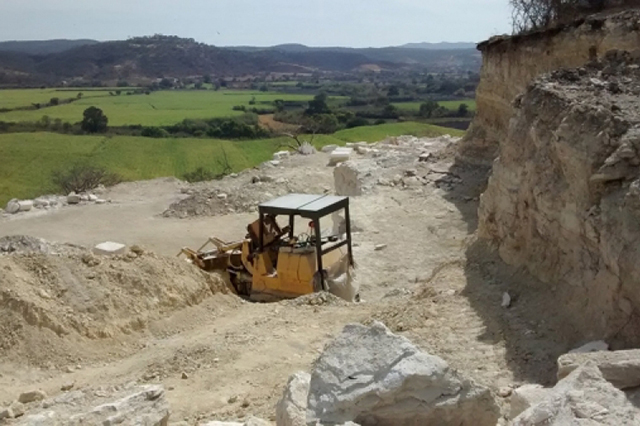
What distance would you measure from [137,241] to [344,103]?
2891 inches

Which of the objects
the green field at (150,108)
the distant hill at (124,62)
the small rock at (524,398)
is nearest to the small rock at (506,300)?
the small rock at (524,398)

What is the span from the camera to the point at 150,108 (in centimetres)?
7912

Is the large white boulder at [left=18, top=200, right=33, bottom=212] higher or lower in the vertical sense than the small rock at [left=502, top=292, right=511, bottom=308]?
lower

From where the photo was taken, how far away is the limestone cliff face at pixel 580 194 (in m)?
6.16

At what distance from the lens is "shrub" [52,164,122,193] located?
99.1 feet

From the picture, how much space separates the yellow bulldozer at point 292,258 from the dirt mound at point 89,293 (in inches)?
51.8

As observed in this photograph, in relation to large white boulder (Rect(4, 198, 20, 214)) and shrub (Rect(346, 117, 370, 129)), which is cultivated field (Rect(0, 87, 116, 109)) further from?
large white boulder (Rect(4, 198, 20, 214))

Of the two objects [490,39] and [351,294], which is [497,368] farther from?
[490,39]

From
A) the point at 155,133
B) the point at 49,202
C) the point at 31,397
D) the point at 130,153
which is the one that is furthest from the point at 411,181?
the point at 155,133

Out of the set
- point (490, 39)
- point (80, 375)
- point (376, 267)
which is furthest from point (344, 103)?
point (80, 375)

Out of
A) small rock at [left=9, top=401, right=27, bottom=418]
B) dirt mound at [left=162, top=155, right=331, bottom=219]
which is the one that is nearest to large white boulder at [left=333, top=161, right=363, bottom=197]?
dirt mound at [left=162, top=155, right=331, bottom=219]

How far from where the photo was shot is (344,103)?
9181cm

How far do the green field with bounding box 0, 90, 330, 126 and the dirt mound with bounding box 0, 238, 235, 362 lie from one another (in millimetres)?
52916

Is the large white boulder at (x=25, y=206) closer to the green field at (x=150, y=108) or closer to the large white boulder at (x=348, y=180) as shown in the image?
the large white boulder at (x=348, y=180)
